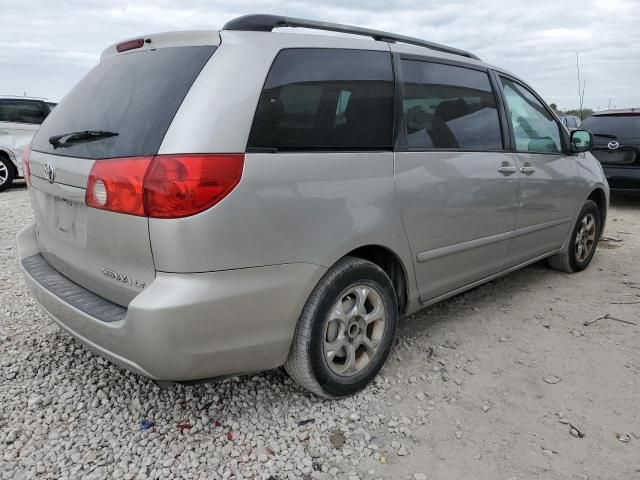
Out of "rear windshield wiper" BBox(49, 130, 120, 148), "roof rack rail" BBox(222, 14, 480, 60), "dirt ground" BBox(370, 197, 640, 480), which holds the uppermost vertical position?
"roof rack rail" BBox(222, 14, 480, 60)

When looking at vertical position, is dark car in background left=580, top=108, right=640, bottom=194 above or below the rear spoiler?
Answer: below

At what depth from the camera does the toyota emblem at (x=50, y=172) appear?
223 cm

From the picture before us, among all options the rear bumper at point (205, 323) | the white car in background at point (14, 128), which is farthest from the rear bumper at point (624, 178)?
the white car in background at point (14, 128)

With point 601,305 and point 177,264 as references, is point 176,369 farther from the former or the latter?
point 601,305

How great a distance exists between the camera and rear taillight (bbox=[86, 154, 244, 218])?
6.00 ft

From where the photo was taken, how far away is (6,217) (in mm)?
6887

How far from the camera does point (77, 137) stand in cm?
222

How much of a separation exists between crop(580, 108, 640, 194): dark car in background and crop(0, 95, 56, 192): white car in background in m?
9.72

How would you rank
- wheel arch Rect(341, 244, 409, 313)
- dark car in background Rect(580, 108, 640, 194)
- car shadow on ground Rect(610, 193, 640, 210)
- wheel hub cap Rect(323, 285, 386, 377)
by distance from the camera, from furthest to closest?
1. car shadow on ground Rect(610, 193, 640, 210)
2. dark car in background Rect(580, 108, 640, 194)
3. wheel arch Rect(341, 244, 409, 313)
4. wheel hub cap Rect(323, 285, 386, 377)

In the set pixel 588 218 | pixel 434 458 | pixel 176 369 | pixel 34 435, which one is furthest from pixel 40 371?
pixel 588 218

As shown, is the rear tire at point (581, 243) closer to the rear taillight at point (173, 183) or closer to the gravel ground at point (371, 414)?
the gravel ground at point (371, 414)

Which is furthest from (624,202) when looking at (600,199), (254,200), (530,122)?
(254,200)

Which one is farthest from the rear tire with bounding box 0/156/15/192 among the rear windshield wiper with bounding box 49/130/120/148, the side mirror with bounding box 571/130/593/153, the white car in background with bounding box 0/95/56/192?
the side mirror with bounding box 571/130/593/153

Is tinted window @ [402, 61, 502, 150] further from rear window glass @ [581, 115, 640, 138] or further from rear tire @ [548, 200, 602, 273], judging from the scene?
rear window glass @ [581, 115, 640, 138]
